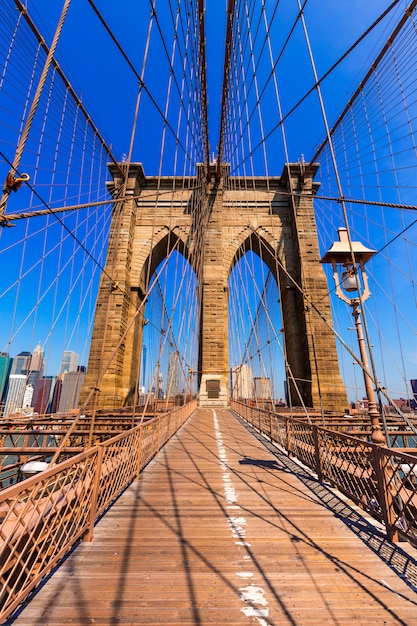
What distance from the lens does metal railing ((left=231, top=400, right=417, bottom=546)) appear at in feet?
8.57

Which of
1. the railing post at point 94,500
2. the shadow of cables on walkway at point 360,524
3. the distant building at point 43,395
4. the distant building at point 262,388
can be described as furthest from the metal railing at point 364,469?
the distant building at point 43,395

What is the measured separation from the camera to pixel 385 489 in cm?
281

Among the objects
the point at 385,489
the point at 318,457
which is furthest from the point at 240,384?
the point at 385,489

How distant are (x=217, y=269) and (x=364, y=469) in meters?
16.3

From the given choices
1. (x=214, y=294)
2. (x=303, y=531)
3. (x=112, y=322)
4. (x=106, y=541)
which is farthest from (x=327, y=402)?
(x=106, y=541)

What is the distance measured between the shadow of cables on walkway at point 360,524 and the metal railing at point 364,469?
0.11 meters

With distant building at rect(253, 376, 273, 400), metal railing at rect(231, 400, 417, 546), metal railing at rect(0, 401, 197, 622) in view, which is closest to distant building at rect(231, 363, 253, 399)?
distant building at rect(253, 376, 273, 400)

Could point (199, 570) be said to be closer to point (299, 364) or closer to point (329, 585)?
point (329, 585)

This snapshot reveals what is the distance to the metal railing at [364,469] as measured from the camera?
2.61m

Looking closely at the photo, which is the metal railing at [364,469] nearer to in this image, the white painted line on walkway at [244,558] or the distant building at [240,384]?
the white painted line on walkway at [244,558]

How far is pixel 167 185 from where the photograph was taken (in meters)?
21.8

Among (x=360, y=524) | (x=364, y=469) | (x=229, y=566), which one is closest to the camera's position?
(x=229, y=566)

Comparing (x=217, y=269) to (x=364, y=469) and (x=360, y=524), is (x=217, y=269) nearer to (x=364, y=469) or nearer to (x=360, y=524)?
(x=364, y=469)

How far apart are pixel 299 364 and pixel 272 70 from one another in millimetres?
14114
